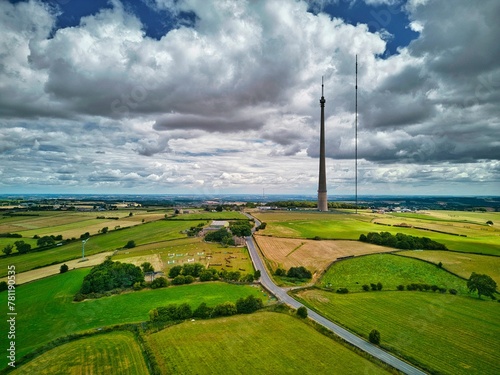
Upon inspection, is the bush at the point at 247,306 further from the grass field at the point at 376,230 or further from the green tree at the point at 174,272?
the grass field at the point at 376,230

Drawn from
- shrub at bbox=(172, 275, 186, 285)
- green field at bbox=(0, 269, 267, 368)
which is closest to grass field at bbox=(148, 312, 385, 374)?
green field at bbox=(0, 269, 267, 368)

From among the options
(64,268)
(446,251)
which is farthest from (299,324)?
(446,251)

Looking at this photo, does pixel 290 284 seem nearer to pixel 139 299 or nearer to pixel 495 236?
pixel 139 299

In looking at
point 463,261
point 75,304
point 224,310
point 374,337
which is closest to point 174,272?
point 75,304

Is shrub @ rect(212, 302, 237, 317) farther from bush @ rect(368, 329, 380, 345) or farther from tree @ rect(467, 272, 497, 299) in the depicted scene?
tree @ rect(467, 272, 497, 299)

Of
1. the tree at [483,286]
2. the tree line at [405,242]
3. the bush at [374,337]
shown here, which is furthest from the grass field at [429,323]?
the tree line at [405,242]
